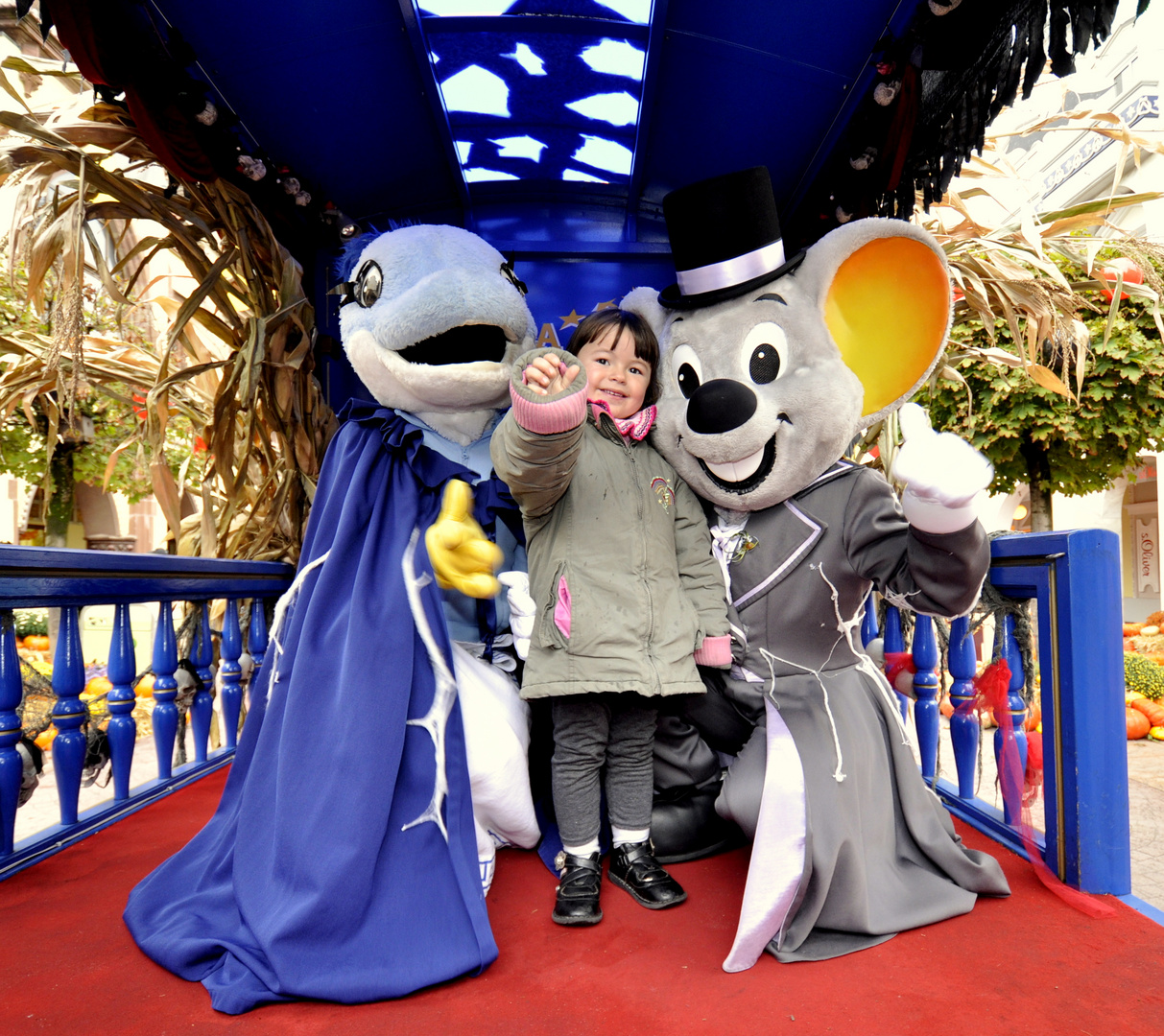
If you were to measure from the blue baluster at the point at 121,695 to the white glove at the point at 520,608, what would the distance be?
110cm

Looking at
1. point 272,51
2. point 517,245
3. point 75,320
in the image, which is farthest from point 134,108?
point 517,245

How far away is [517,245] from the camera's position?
272 cm

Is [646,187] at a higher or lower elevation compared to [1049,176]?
lower

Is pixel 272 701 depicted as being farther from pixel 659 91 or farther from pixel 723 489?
pixel 659 91

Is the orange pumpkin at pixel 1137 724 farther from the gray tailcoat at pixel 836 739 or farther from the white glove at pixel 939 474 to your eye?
the white glove at pixel 939 474

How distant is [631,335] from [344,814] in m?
1.27

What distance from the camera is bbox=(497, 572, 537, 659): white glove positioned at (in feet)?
6.13

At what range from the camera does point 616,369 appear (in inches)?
81.0

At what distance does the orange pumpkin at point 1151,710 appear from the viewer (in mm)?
5648

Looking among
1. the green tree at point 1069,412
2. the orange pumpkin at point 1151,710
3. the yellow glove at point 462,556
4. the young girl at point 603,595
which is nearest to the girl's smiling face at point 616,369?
the young girl at point 603,595

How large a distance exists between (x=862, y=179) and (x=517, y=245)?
1.08 metres

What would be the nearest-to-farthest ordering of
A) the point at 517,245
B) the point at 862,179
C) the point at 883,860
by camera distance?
the point at 883,860 < the point at 862,179 < the point at 517,245

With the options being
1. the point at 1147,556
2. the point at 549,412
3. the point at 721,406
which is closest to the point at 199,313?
the point at 549,412

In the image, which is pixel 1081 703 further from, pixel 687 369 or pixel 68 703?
pixel 68 703
